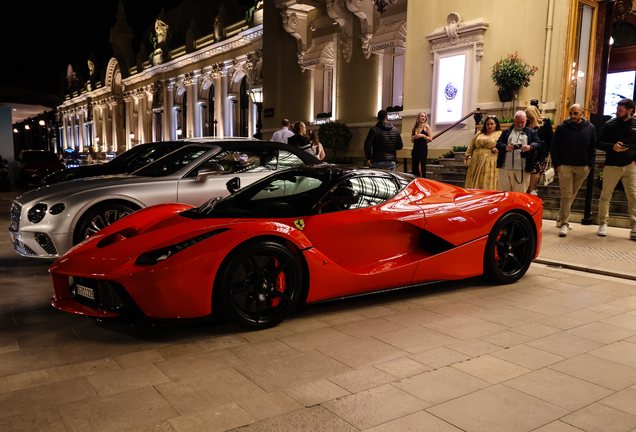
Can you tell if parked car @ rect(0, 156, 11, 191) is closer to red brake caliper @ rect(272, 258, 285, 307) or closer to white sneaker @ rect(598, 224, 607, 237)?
red brake caliper @ rect(272, 258, 285, 307)

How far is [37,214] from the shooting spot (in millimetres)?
5750

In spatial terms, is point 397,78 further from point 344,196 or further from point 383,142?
point 344,196

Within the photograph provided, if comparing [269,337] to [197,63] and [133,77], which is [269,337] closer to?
[197,63]

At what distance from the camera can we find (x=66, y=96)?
261ft

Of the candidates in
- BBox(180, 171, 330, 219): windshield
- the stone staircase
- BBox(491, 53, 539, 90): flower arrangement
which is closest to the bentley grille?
BBox(180, 171, 330, 219): windshield

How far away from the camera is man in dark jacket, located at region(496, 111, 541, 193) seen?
7988mm

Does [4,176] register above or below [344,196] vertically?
below

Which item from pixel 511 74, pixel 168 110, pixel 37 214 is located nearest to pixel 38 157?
pixel 37 214

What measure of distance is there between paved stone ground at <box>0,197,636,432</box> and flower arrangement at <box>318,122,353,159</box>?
49.6 feet

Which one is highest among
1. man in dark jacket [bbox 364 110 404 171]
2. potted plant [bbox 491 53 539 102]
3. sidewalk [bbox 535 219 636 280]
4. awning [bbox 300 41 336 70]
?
awning [bbox 300 41 336 70]

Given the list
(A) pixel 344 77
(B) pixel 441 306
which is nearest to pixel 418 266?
(B) pixel 441 306

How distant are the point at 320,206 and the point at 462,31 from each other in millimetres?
11955

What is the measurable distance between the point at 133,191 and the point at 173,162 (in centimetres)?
83

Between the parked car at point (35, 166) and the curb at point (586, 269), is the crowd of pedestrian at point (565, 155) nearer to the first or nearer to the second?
the curb at point (586, 269)
